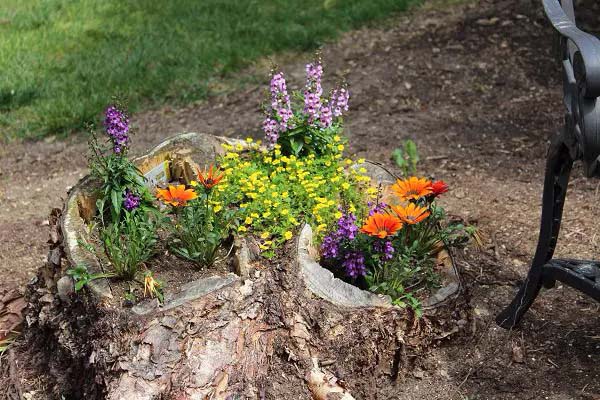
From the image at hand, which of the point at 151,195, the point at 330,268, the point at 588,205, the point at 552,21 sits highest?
the point at 552,21

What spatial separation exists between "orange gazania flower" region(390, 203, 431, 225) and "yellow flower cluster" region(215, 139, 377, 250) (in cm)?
29

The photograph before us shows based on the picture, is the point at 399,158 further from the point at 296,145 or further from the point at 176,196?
the point at 176,196

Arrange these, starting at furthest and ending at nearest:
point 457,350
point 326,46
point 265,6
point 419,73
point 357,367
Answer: point 265,6 < point 326,46 < point 419,73 < point 457,350 < point 357,367

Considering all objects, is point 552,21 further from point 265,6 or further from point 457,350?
point 265,6

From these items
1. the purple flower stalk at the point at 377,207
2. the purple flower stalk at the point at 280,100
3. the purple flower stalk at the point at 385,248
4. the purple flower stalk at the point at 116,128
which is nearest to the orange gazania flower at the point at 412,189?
the purple flower stalk at the point at 377,207

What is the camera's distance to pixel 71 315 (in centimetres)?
331

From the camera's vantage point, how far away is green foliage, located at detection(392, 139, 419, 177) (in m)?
5.00

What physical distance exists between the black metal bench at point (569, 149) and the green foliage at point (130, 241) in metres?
1.53

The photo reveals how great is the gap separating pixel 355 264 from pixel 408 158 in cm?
199

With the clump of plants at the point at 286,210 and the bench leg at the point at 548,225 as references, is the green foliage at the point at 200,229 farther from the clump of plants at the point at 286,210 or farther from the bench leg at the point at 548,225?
the bench leg at the point at 548,225

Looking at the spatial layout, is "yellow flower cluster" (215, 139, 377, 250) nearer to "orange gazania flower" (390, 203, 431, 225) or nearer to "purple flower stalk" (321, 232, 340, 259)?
"purple flower stalk" (321, 232, 340, 259)

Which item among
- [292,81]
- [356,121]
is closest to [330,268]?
[356,121]

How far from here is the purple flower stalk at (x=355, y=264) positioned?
11.0ft

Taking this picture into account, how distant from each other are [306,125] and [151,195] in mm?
795
